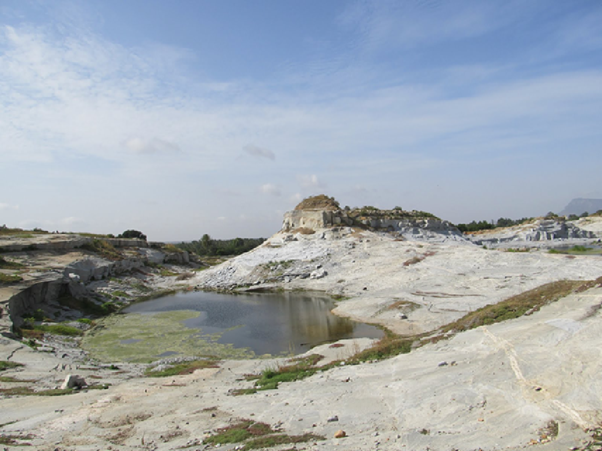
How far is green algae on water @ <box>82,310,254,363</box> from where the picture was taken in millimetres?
22266

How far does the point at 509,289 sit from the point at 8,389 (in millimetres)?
31236

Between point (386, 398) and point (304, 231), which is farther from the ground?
point (304, 231)

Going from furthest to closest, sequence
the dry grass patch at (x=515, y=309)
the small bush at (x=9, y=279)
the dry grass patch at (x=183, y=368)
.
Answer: the small bush at (x=9, y=279)
the dry grass patch at (x=183, y=368)
the dry grass patch at (x=515, y=309)

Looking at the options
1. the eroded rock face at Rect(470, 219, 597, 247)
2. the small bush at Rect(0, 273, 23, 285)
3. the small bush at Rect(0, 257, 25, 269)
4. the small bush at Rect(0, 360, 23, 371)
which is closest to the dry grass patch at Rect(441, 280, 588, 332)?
the small bush at Rect(0, 360, 23, 371)

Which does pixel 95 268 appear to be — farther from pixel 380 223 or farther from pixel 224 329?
pixel 380 223

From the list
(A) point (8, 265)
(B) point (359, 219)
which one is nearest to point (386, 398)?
(A) point (8, 265)

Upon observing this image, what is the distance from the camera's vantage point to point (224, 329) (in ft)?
93.8

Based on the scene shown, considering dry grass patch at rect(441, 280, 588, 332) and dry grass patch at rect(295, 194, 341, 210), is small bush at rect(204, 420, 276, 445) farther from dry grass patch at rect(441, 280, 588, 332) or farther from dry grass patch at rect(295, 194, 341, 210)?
dry grass patch at rect(295, 194, 341, 210)

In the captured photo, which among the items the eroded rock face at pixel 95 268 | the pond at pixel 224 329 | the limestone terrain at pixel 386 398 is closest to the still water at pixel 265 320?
the pond at pixel 224 329

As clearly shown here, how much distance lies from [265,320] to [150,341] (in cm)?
911

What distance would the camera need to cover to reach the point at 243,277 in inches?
2051

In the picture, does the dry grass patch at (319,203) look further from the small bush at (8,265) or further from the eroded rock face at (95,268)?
the small bush at (8,265)

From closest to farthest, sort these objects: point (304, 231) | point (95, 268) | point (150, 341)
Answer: point (150, 341), point (95, 268), point (304, 231)

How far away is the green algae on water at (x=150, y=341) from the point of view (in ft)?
73.0
